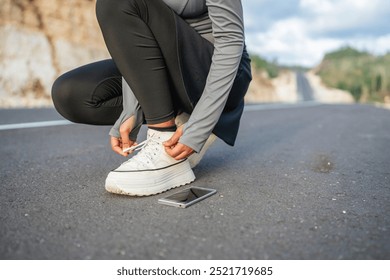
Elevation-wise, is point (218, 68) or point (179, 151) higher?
point (218, 68)

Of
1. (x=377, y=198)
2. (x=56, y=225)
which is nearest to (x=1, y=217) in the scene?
(x=56, y=225)

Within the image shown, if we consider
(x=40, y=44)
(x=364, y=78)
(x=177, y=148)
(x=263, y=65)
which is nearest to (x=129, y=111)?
(x=177, y=148)

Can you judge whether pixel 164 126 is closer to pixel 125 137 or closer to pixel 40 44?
pixel 125 137

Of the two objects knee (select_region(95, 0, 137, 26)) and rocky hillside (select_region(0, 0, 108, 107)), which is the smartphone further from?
rocky hillside (select_region(0, 0, 108, 107))

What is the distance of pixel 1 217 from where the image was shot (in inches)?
50.0

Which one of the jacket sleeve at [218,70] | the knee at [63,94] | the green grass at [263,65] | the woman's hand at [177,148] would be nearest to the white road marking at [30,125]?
the knee at [63,94]

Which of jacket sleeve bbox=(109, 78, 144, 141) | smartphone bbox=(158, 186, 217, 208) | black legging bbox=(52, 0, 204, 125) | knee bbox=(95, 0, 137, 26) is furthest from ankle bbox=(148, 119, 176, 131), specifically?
knee bbox=(95, 0, 137, 26)

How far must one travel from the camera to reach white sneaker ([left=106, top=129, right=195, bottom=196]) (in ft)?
4.80

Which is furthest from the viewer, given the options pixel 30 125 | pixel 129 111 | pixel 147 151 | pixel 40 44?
pixel 40 44

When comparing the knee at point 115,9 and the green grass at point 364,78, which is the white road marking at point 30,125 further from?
the green grass at point 364,78

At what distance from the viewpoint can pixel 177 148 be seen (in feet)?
4.77

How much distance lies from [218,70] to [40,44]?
344 inches

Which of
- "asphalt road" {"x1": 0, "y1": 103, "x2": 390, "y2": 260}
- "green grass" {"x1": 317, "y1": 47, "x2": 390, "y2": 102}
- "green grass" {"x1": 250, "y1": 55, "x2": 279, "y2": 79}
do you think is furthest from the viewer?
"green grass" {"x1": 317, "y1": 47, "x2": 390, "y2": 102}
